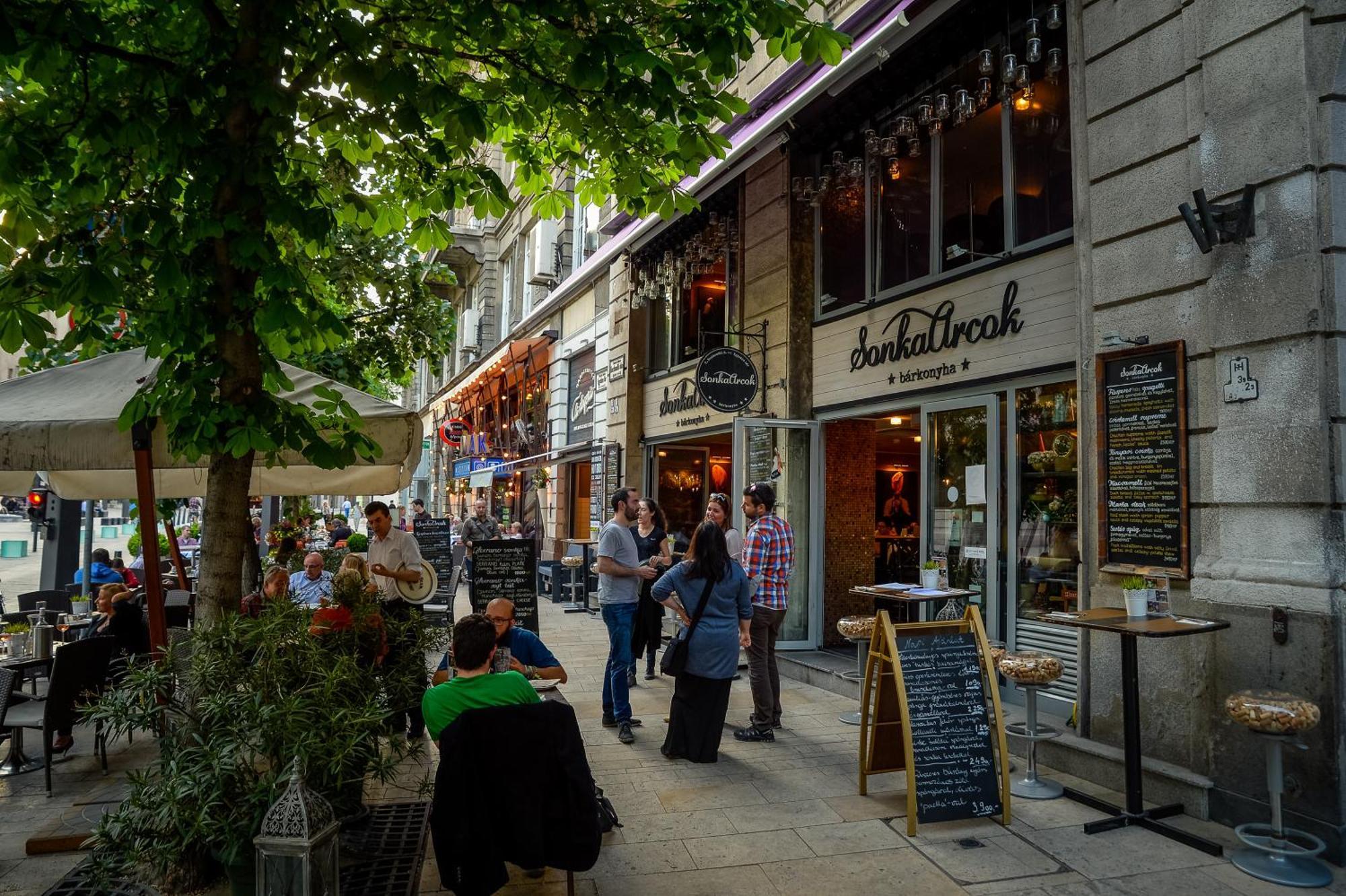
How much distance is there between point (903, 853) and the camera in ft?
15.2

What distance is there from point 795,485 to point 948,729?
5.37 m

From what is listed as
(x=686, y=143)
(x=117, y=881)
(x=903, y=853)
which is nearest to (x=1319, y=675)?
(x=903, y=853)

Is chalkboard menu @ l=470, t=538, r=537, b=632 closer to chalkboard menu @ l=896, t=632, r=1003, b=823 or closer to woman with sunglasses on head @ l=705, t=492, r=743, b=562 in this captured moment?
woman with sunglasses on head @ l=705, t=492, r=743, b=562

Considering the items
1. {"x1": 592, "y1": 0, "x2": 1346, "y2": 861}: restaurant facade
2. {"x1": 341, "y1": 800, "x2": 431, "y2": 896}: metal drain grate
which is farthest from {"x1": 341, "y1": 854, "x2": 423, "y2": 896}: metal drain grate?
{"x1": 592, "y1": 0, "x2": 1346, "y2": 861}: restaurant facade

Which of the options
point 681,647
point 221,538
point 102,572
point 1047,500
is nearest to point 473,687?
point 221,538

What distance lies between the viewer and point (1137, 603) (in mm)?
5086

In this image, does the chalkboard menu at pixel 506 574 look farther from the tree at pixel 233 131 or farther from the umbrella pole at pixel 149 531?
the tree at pixel 233 131

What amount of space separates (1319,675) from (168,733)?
6032 millimetres

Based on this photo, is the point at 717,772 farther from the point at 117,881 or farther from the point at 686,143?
the point at 686,143

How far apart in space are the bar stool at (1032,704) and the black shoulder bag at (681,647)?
2.08 m

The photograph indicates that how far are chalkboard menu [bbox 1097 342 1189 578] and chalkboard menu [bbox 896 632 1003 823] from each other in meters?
1.45

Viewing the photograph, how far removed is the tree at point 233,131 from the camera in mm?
4020

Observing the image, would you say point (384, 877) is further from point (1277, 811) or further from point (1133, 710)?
point (1277, 811)

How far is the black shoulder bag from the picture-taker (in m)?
6.18
